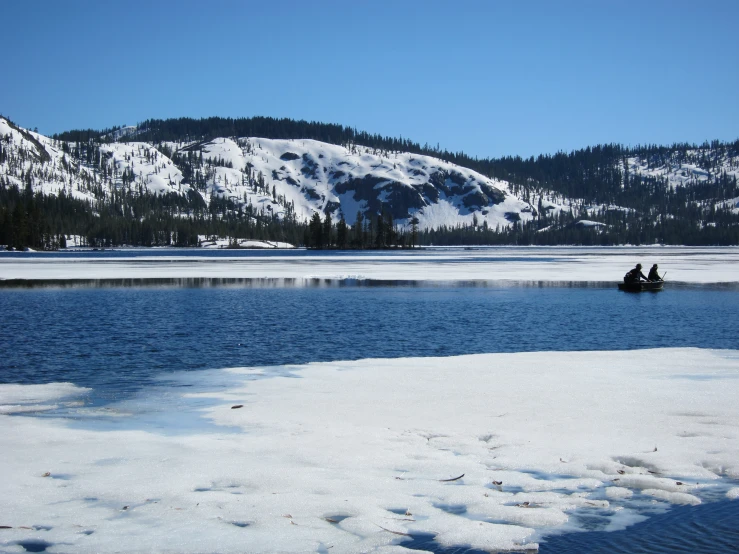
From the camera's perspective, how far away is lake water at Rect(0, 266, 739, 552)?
19078 mm

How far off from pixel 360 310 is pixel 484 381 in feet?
72.3

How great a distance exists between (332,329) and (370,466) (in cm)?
2038

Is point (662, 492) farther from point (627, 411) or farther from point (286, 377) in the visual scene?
point (286, 377)

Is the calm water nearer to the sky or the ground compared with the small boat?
nearer to the ground

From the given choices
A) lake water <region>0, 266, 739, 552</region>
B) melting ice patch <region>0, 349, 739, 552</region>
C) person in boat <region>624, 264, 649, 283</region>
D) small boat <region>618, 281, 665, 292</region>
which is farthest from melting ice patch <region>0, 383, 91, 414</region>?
person in boat <region>624, 264, 649, 283</region>

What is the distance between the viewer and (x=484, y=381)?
1766 cm

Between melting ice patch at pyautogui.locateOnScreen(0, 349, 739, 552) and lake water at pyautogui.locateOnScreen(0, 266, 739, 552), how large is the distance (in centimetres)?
77

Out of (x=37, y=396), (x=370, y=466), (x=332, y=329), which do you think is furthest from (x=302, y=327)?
(x=370, y=466)

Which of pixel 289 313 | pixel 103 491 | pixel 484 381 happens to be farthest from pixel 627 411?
pixel 289 313

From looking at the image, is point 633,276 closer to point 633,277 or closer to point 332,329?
point 633,277

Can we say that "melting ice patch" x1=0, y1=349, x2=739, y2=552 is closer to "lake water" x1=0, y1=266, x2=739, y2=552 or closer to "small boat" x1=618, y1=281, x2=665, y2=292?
"lake water" x1=0, y1=266, x2=739, y2=552

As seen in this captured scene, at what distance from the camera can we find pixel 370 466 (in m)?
10.7

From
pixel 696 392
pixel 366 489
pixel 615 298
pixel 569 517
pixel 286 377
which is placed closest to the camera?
pixel 569 517

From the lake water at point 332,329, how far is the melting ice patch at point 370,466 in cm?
77
